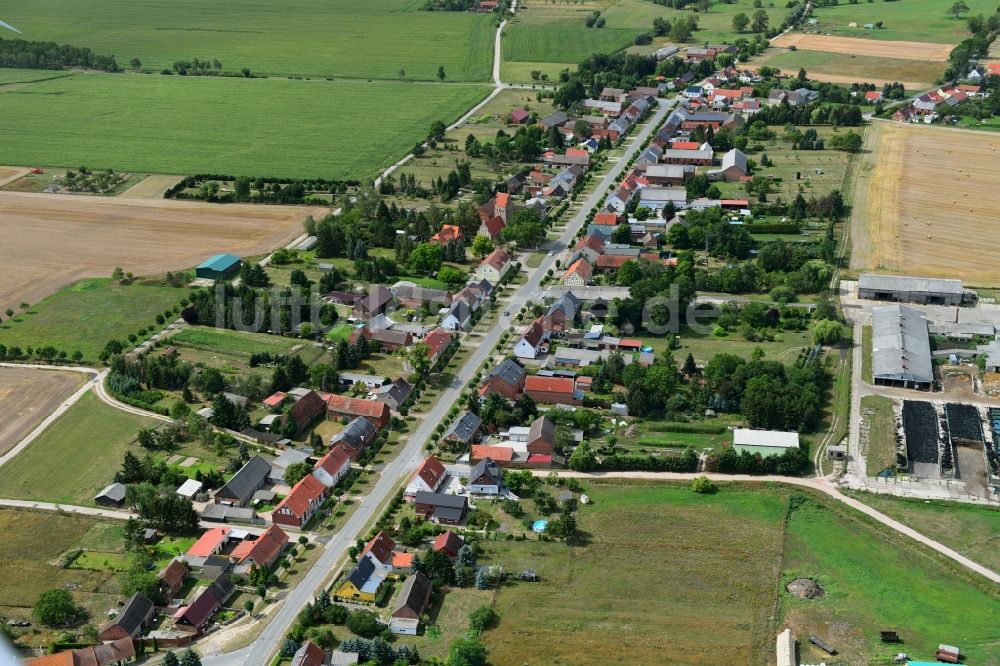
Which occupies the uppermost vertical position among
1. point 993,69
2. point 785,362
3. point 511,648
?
point 993,69

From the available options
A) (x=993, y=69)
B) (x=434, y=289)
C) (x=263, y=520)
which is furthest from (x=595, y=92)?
(x=263, y=520)

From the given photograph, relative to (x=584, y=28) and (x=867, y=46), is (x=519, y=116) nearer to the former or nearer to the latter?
(x=584, y=28)

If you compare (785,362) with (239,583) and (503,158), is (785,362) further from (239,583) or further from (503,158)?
(503,158)

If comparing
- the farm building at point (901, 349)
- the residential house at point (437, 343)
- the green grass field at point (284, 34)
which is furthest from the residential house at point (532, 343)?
the green grass field at point (284, 34)

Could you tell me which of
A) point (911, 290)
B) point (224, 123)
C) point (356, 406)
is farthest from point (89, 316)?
point (911, 290)

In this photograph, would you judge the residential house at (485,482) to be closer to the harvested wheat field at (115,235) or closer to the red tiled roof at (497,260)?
the red tiled roof at (497,260)

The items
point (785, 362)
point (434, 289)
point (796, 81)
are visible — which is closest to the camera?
point (785, 362)
